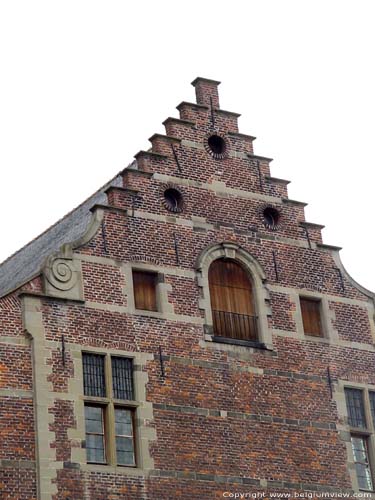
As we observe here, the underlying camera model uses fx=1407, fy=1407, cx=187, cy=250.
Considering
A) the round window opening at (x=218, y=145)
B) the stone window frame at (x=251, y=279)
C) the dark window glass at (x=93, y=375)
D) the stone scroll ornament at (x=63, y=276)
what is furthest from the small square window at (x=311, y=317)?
the stone scroll ornament at (x=63, y=276)

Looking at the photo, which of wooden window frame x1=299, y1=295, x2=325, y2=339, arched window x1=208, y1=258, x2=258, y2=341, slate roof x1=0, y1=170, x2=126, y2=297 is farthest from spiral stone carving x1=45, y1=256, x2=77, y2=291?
wooden window frame x1=299, y1=295, x2=325, y2=339

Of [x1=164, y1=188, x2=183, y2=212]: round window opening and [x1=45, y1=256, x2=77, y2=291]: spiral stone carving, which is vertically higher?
[x1=164, y1=188, x2=183, y2=212]: round window opening

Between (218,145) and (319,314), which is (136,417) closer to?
(319,314)

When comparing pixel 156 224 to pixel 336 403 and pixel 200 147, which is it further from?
pixel 336 403

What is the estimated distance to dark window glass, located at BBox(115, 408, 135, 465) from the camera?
2773 centimetres

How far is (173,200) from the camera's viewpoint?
3094cm

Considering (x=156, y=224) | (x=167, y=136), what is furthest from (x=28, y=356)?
(x=167, y=136)

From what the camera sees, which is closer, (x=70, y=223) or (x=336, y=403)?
(x=336, y=403)

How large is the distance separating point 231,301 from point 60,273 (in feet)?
13.9

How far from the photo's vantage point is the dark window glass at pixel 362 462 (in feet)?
101

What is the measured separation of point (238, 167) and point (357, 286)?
3943 millimetres

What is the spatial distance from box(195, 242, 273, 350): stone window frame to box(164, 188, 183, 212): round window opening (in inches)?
44.7

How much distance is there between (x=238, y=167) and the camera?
32.2 m

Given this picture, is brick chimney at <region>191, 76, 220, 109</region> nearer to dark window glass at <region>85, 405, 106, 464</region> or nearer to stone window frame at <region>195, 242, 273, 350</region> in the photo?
stone window frame at <region>195, 242, 273, 350</region>
